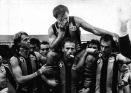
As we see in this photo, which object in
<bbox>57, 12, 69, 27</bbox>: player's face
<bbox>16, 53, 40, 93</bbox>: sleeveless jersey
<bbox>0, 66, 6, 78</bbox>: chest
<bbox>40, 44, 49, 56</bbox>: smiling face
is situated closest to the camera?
<bbox>57, 12, 69, 27</bbox>: player's face

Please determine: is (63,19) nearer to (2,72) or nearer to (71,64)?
(71,64)

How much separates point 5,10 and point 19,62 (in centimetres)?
Answer: 212

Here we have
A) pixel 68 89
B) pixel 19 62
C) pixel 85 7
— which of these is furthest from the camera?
pixel 85 7

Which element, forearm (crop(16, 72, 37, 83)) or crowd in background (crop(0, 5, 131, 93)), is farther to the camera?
forearm (crop(16, 72, 37, 83))

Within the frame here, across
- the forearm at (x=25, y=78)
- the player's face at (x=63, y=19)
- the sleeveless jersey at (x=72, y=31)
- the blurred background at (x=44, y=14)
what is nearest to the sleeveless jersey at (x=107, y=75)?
the sleeveless jersey at (x=72, y=31)

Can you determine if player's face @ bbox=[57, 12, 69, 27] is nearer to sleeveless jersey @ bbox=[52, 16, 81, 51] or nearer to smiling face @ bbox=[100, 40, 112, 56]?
sleeveless jersey @ bbox=[52, 16, 81, 51]

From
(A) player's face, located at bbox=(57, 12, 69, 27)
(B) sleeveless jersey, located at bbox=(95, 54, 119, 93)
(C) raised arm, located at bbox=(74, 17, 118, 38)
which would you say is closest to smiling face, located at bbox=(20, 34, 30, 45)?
(A) player's face, located at bbox=(57, 12, 69, 27)

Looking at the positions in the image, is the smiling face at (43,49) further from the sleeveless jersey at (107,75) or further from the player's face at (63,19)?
the sleeveless jersey at (107,75)

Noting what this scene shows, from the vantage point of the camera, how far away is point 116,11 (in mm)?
6902

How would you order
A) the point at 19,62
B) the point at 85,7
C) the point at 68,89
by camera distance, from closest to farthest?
1. the point at 68,89
2. the point at 19,62
3. the point at 85,7

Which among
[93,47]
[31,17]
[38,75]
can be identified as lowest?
[38,75]

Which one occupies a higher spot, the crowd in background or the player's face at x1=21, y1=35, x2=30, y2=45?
the player's face at x1=21, y1=35, x2=30, y2=45

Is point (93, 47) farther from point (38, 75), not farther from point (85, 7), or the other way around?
point (85, 7)

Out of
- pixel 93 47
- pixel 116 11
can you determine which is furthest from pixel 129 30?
pixel 93 47
